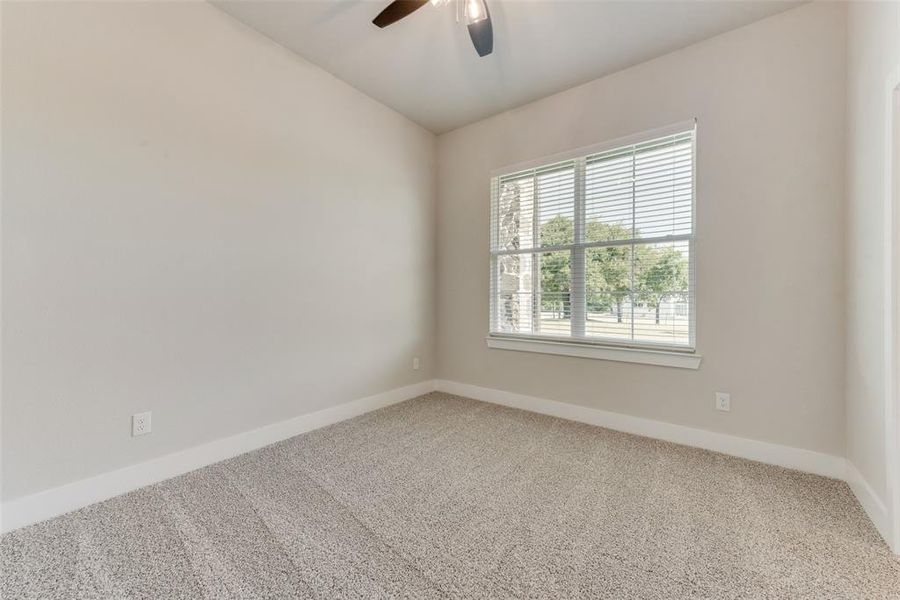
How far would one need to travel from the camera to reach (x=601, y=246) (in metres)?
2.89

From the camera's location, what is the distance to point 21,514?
160cm

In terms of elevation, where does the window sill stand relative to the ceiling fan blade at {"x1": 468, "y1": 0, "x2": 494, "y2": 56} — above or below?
below

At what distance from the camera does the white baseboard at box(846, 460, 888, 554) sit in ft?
4.99

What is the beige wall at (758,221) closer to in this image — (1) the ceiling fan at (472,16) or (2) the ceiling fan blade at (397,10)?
(1) the ceiling fan at (472,16)

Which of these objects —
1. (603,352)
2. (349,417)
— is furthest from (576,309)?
(349,417)

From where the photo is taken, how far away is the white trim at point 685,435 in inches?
82.5

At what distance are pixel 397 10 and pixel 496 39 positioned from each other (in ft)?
2.79

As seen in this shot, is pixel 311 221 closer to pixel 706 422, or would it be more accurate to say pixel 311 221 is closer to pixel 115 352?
pixel 115 352

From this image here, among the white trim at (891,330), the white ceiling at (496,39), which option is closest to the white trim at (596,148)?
the white ceiling at (496,39)

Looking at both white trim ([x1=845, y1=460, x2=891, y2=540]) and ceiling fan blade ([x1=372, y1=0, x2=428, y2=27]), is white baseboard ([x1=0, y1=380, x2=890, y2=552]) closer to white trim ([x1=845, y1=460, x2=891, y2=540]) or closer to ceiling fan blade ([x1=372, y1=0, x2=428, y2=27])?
white trim ([x1=845, y1=460, x2=891, y2=540])

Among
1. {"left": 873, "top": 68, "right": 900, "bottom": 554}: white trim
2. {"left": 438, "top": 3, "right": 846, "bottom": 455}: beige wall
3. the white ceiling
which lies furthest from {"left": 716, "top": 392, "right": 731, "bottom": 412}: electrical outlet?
the white ceiling

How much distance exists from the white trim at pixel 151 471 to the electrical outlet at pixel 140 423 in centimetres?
17

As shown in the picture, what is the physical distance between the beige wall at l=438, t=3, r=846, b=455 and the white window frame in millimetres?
54

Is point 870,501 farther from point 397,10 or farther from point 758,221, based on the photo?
point 397,10
